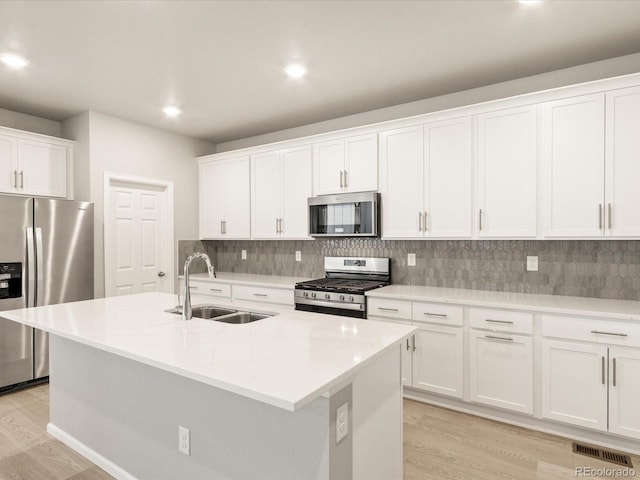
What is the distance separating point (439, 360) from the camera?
3072 mm

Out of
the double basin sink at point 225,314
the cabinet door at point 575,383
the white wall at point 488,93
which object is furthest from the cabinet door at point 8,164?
the cabinet door at point 575,383

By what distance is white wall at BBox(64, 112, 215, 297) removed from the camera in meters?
4.06

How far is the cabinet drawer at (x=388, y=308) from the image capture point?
10.5 ft

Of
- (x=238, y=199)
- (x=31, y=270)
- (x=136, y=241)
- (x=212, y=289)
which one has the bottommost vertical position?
(x=212, y=289)

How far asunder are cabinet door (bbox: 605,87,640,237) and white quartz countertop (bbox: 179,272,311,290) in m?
2.70

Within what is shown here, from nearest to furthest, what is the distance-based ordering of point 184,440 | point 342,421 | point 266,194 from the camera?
1. point 342,421
2. point 184,440
3. point 266,194

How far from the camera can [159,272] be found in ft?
15.6

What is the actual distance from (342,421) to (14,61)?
3.42 metres

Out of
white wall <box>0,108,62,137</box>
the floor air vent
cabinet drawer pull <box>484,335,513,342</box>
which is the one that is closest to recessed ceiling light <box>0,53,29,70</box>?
white wall <box>0,108,62,137</box>

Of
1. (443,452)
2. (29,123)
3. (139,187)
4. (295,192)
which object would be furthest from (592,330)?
(29,123)

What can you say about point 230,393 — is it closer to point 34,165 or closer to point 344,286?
point 344,286

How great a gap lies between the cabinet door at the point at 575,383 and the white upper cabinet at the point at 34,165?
4726 millimetres

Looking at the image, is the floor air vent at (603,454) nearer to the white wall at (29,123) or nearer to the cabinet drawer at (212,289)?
the cabinet drawer at (212,289)

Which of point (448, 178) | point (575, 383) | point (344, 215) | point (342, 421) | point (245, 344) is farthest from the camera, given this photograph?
point (344, 215)
